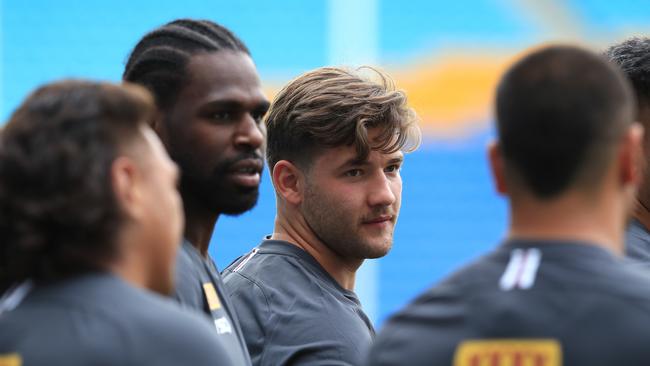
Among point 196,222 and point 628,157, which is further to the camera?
point 196,222

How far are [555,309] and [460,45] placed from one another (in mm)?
9101

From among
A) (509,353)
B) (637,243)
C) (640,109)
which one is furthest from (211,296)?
(640,109)

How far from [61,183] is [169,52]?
47.2 inches

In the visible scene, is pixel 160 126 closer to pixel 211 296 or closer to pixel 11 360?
pixel 211 296

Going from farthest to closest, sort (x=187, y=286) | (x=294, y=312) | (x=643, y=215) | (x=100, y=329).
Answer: (x=643, y=215) < (x=294, y=312) < (x=187, y=286) < (x=100, y=329)

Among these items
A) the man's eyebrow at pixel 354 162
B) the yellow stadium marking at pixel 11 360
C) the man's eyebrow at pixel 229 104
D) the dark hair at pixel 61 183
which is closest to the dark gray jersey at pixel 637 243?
the man's eyebrow at pixel 354 162

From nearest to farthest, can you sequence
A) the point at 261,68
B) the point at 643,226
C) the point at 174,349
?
the point at 174,349 < the point at 643,226 < the point at 261,68

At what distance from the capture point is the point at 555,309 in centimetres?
202

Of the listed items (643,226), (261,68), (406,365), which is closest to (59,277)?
(406,365)

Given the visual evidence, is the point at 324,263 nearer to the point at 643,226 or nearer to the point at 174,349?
the point at 643,226

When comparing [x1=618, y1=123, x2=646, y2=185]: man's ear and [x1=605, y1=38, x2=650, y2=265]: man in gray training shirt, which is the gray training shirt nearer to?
[x1=605, y1=38, x2=650, y2=265]: man in gray training shirt

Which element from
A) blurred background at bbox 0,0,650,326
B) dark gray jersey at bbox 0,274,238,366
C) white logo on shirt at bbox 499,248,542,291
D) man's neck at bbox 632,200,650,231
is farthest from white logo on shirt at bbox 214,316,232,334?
blurred background at bbox 0,0,650,326

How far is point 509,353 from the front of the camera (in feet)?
6.65

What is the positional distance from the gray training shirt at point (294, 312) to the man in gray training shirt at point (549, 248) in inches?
40.3
